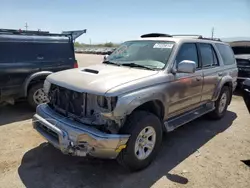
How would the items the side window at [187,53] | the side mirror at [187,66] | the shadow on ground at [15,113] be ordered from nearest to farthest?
the side mirror at [187,66]
the side window at [187,53]
the shadow on ground at [15,113]

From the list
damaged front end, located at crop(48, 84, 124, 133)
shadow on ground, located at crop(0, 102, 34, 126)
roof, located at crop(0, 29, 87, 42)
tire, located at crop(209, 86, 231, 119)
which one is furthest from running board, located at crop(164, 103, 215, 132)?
roof, located at crop(0, 29, 87, 42)

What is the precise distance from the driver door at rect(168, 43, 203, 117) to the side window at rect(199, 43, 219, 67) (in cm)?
26

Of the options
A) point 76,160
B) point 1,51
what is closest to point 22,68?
point 1,51

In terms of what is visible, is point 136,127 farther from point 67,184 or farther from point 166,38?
point 166,38

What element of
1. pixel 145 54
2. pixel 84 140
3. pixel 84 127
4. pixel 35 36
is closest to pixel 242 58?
pixel 145 54

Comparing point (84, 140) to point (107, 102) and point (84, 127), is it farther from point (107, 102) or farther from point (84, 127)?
point (107, 102)

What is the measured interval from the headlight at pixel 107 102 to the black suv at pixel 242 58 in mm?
7345

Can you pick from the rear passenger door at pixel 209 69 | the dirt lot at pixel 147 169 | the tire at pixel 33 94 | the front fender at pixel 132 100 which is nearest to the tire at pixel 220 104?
the rear passenger door at pixel 209 69

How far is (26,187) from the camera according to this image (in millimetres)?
3301

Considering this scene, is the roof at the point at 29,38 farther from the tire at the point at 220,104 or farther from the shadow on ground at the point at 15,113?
the tire at the point at 220,104

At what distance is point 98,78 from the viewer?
3654 millimetres

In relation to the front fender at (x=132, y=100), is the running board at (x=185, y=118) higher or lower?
lower

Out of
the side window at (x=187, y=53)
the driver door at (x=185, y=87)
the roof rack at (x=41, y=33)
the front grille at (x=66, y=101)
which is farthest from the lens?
the roof rack at (x=41, y=33)

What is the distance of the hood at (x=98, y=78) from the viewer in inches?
134
